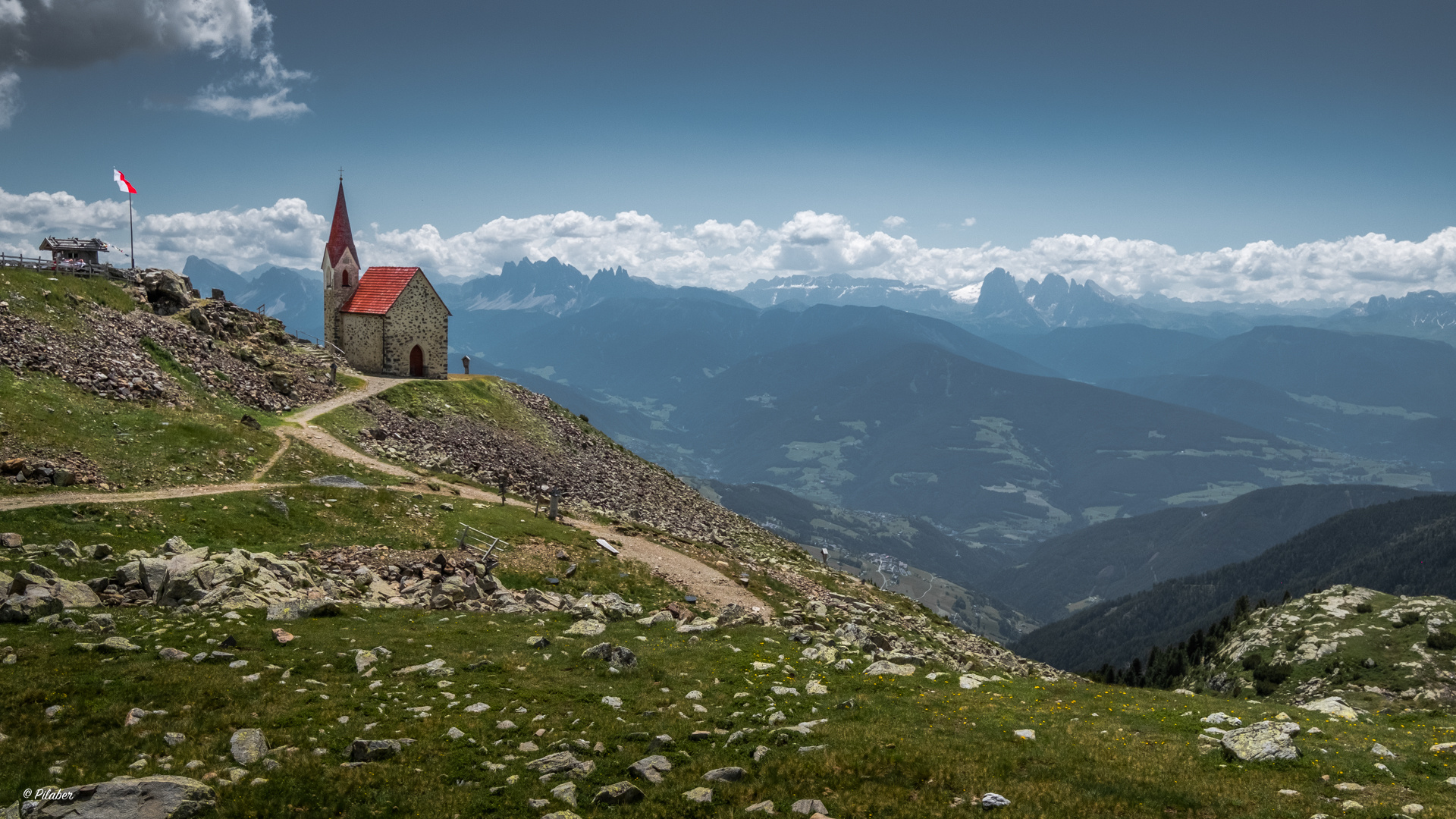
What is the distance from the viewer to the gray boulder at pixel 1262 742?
1655 cm

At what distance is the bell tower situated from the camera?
77.4 meters

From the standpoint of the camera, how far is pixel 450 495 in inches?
1793

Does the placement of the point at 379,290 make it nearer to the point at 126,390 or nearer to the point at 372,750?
the point at 126,390

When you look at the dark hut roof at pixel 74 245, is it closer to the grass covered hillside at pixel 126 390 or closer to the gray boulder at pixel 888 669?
the grass covered hillside at pixel 126 390

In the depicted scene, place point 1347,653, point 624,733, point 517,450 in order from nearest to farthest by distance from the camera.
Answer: point 624,733 → point 1347,653 → point 517,450

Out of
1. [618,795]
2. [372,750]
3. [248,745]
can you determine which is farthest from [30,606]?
[618,795]

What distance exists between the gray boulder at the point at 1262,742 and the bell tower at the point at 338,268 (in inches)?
3125

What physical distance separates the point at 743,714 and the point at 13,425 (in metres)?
38.0

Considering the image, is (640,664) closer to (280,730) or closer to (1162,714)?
(280,730)

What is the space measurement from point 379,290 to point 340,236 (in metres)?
9.51

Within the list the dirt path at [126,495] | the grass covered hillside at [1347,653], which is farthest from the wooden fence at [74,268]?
the grass covered hillside at [1347,653]

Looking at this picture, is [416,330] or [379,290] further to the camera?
[379,290]

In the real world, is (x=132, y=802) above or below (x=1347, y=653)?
above

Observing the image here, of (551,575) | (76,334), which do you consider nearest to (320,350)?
(76,334)
